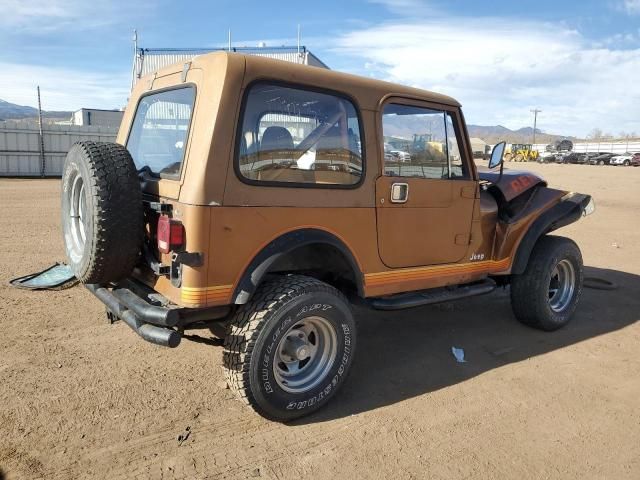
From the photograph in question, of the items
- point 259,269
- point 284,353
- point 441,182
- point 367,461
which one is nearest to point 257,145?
point 259,269

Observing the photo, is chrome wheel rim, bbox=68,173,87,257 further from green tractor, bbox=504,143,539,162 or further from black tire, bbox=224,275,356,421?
green tractor, bbox=504,143,539,162

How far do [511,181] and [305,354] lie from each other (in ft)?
9.16

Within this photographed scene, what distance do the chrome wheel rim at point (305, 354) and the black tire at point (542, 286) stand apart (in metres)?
2.42

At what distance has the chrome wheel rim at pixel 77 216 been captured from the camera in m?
3.44

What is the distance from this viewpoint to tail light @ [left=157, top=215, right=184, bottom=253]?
9.45 ft

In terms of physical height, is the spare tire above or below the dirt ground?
above

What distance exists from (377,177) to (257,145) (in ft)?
3.11

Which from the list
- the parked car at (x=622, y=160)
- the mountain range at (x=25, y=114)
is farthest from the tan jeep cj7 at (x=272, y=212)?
the parked car at (x=622, y=160)

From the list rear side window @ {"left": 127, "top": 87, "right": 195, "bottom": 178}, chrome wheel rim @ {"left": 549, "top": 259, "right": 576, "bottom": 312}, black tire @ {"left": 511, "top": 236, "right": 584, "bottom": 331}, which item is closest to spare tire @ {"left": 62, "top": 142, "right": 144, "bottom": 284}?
rear side window @ {"left": 127, "top": 87, "right": 195, "bottom": 178}

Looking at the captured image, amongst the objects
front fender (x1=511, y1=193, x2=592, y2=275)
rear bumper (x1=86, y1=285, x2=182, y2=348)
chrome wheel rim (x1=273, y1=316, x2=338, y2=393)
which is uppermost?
front fender (x1=511, y1=193, x2=592, y2=275)

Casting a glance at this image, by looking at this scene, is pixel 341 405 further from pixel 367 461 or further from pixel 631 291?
pixel 631 291

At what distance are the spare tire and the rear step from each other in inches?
68.5

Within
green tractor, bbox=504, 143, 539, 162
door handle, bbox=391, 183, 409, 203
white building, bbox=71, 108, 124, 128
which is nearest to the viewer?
door handle, bbox=391, 183, 409, 203

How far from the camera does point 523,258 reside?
4.80 meters
